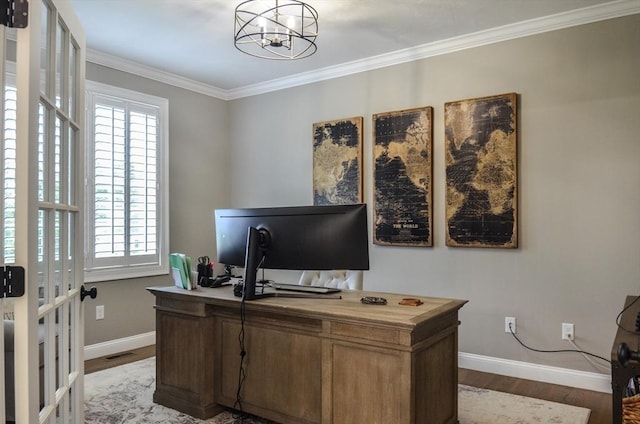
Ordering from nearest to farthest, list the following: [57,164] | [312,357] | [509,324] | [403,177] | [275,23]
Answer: [57,164] < [312,357] < [275,23] < [509,324] < [403,177]

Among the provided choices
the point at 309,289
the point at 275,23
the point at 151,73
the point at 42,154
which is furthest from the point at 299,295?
the point at 151,73

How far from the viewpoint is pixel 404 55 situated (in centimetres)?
403

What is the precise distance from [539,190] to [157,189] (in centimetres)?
335

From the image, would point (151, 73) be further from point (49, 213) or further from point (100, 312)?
point (49, 213)

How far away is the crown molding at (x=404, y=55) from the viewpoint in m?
3.19

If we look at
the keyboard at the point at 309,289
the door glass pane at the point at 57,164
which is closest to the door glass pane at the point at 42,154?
the door glass pane at the point at 57,164

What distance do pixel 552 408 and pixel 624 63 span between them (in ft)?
7.51

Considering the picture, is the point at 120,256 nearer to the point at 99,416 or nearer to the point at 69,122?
the point at 99,416

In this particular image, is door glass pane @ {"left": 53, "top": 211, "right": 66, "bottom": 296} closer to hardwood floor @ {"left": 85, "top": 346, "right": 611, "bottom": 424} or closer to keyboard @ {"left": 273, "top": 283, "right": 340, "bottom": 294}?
keyboard @ {"left": 273, "top": 283, "right": 340, "bottom": 294}

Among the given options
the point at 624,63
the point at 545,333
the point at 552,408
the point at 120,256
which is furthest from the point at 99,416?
the point at 624,63

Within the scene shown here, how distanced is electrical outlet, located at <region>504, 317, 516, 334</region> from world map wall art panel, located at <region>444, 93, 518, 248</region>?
55cm

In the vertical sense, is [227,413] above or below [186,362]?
below

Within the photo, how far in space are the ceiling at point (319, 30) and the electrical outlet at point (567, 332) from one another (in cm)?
217

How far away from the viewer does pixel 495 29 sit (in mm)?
3543
